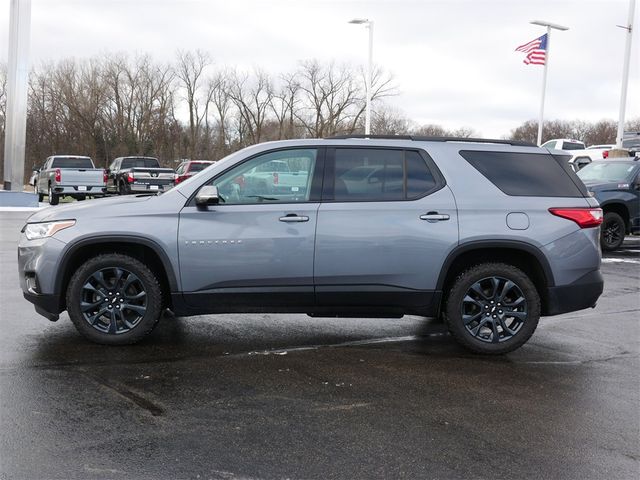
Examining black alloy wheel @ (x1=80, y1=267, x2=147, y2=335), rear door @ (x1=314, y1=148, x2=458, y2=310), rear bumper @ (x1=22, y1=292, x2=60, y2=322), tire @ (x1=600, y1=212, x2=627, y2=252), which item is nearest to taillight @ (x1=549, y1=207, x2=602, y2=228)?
rear door @ (x1=314, y1=148, x2=458, y2=310)

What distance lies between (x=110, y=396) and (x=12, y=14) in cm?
2251

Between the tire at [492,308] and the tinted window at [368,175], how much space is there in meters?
0.98

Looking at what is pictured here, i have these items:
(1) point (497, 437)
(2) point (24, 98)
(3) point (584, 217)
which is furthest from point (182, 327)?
(2) point (24, 98)

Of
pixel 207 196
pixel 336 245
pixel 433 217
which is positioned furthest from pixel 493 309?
pixel 207 196

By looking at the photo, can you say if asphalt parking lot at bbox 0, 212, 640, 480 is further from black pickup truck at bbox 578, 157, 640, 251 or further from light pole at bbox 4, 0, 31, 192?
light pole at bbox 4, 0, 31, 192

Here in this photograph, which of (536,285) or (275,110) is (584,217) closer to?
(536,285)

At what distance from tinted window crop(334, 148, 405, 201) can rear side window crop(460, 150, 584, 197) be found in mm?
666

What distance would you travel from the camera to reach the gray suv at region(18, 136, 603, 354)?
5309 mm

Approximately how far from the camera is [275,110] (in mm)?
62781

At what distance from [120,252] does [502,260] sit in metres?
3.37

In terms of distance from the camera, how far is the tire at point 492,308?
5520 millimetres

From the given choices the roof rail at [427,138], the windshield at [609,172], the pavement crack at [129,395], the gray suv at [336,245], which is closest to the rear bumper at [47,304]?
the gray suv at [336,245]

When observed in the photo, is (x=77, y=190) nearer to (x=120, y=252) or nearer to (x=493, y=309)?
(x=120, y=252)

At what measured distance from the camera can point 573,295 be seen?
5.54 meters
